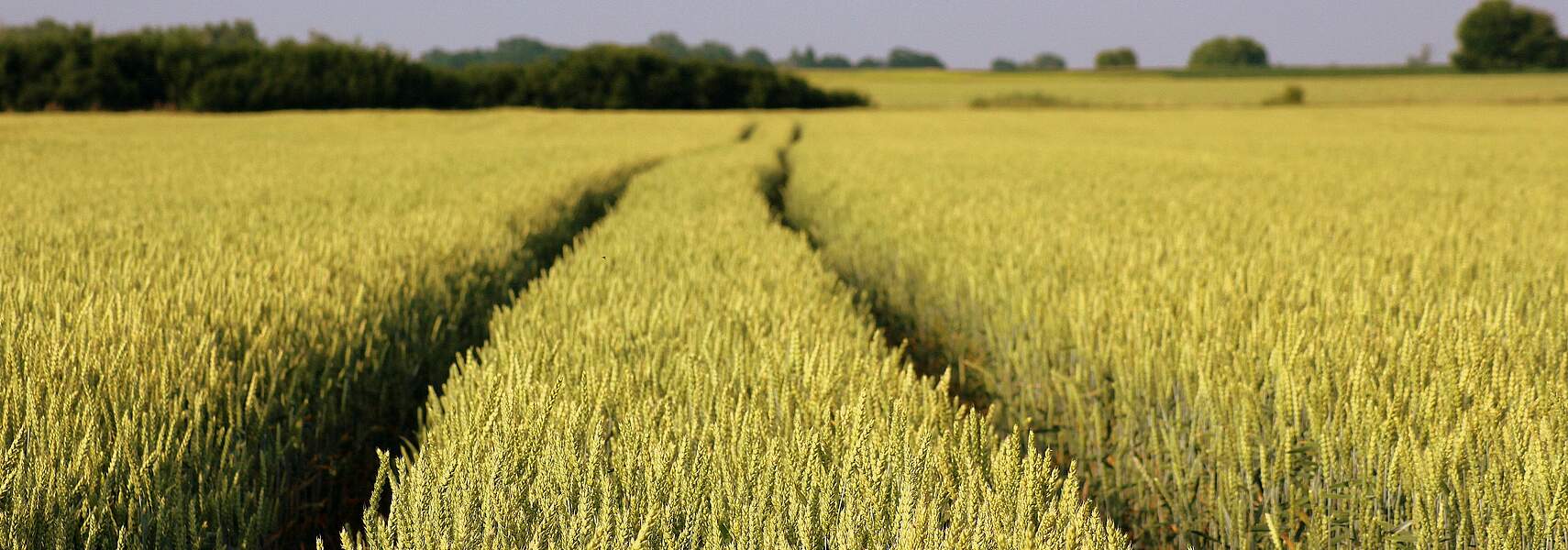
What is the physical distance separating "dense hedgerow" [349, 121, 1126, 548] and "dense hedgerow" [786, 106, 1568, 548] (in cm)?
39

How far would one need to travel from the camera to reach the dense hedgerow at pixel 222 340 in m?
1.37

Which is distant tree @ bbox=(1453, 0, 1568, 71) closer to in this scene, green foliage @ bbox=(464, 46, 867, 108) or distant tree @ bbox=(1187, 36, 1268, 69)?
distant tree @ bbox=(1187, 36, 1268, 69)

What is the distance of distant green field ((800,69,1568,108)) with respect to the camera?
4175 centimetres

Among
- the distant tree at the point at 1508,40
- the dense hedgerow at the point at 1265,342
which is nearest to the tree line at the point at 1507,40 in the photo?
the distant tree at the point at 1508,40

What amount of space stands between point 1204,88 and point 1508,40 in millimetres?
37721

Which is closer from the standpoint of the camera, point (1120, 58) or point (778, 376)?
point (778, 376)

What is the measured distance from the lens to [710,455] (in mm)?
1338

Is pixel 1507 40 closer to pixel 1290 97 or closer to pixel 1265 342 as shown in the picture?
pixel 1290 97

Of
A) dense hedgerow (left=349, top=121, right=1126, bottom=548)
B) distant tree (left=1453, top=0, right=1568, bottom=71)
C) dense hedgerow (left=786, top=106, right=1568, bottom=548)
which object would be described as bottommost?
dense hedgerow (left=786, top=106, right=1568, bottom=548)

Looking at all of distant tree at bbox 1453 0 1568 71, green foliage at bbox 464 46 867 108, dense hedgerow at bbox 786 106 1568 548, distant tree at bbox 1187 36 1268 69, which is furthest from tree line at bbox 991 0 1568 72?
dense hedgerow at bbox 786 106 1568 548

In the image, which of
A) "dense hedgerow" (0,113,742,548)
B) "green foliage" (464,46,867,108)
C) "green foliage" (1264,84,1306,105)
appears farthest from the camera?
"green foliage" (1264,84,1306,105)

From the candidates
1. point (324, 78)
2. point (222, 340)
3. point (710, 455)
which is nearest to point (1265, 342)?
point (710, 455)

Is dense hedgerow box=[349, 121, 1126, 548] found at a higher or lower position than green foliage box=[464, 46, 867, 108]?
lower

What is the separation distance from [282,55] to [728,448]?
38203mm
